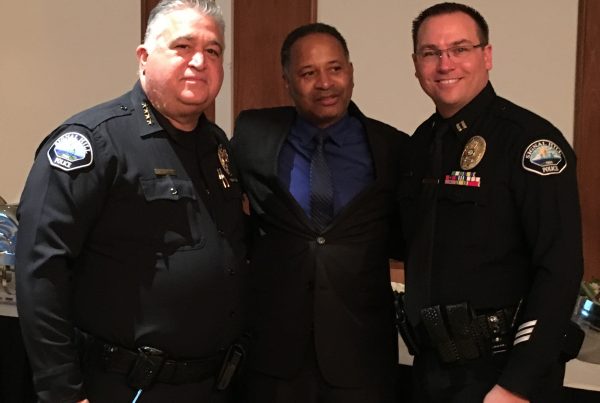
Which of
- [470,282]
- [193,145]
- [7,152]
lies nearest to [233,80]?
[7,152]

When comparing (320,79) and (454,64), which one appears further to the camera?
(320,79)

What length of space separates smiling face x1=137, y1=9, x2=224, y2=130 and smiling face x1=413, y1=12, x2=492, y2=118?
53 centimetres

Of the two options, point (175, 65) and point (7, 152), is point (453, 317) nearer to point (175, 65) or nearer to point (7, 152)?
point (175, 65)

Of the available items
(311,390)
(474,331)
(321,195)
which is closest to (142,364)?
(311,390)

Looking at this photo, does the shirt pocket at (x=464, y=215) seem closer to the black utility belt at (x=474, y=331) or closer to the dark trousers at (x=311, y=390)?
the black utility belt at (x=474, y=331)

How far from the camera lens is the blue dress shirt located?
1.95m

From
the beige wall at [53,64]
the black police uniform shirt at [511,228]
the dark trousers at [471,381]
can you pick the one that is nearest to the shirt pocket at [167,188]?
the black police uniform shirt at [511,228]

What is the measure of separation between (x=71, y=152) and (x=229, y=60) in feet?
7.61

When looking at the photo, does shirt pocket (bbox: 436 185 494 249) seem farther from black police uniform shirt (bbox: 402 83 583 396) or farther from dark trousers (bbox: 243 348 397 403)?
dark trousers (bbox: 243 348 397 403)

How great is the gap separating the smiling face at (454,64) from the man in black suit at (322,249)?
30 cm

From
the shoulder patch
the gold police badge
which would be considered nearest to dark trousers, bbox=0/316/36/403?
the gold police badge

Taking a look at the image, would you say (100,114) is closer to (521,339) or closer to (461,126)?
(461,126)

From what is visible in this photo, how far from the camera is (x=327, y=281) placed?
188 centimetres

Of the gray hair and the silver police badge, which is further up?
the gray hair
